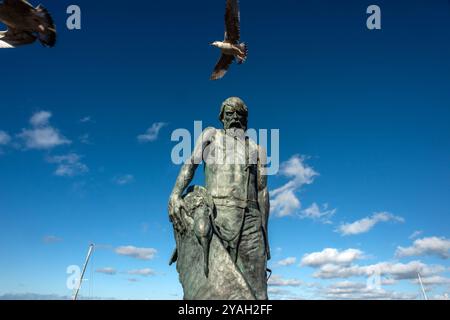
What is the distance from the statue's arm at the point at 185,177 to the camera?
22.7 feet

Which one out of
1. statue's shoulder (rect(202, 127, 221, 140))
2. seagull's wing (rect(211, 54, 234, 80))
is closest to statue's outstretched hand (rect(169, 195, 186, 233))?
statue's shoulder (rect(202, 127, 221, 140))

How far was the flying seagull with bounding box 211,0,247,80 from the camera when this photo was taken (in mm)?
13211

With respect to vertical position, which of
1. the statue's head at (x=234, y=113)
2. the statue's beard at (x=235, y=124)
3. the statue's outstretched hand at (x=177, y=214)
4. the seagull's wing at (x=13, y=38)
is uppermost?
the seagull's wing at (x=13, y=38)

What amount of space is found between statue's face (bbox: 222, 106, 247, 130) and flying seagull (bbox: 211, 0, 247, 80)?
561cm

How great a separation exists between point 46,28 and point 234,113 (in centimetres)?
604

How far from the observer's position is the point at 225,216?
269 inches

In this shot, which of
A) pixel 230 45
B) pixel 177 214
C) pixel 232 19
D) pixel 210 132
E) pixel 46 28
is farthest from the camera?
pixel 230 45

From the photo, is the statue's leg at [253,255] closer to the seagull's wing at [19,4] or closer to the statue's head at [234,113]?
the statue's head at [234,113]

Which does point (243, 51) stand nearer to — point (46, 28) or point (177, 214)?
point (46, 28)

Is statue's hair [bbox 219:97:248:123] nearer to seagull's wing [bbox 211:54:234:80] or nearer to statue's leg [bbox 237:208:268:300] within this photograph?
statue's leg [bbox 237:208:268:300]

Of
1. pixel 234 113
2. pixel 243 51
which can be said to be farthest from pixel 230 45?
pixel 234 113

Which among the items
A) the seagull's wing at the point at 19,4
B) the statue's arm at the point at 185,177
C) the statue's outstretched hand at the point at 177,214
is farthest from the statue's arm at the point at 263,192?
the seagull's wing at the point at 19,4
